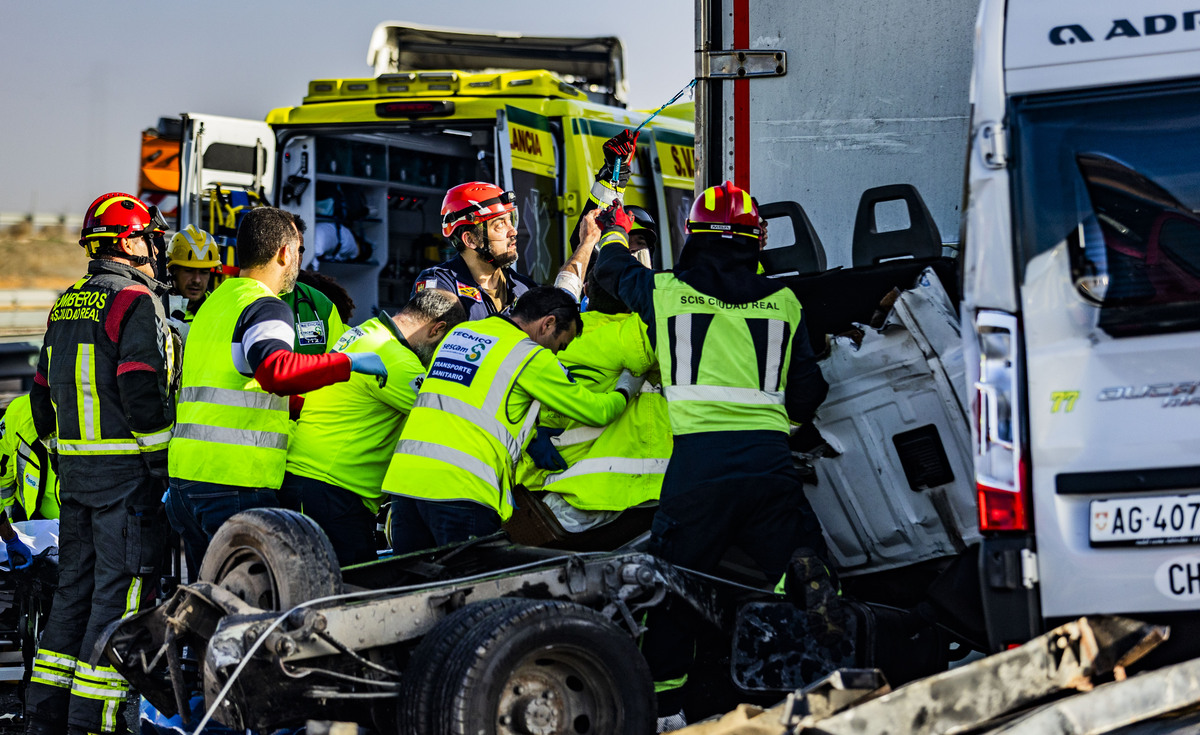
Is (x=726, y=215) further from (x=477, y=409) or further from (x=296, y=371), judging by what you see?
(x=296, y=371)

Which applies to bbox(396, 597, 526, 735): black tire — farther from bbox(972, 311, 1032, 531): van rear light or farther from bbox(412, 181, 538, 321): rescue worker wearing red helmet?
bbox(412, 181, 538, 321): rescue worker wearing red helmet

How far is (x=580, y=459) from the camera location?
515 cm

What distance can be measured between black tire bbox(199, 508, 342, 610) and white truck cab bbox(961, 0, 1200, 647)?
188 centimetres

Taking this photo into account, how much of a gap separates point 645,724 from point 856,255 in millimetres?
2193

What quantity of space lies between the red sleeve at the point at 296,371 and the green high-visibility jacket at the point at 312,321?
86cm

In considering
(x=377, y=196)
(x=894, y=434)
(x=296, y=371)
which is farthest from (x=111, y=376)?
(x=377, y=196)

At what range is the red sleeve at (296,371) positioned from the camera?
15.1 ft

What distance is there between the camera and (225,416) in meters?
4.90

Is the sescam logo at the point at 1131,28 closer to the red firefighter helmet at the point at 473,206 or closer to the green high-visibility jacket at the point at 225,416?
the green high-visibility jacket at the point at 225,416

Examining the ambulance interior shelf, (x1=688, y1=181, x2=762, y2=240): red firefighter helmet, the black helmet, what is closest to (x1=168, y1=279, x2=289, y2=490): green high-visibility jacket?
(x1=688, y1=181, x2=762, y2=240): red firefighter helmet

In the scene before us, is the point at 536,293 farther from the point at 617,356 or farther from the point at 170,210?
the point at 170,210

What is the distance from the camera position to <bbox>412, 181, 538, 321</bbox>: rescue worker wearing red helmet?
629cm

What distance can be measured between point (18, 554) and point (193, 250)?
7.06 ft

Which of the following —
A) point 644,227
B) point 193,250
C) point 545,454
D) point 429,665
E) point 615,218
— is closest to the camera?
point 429,665
